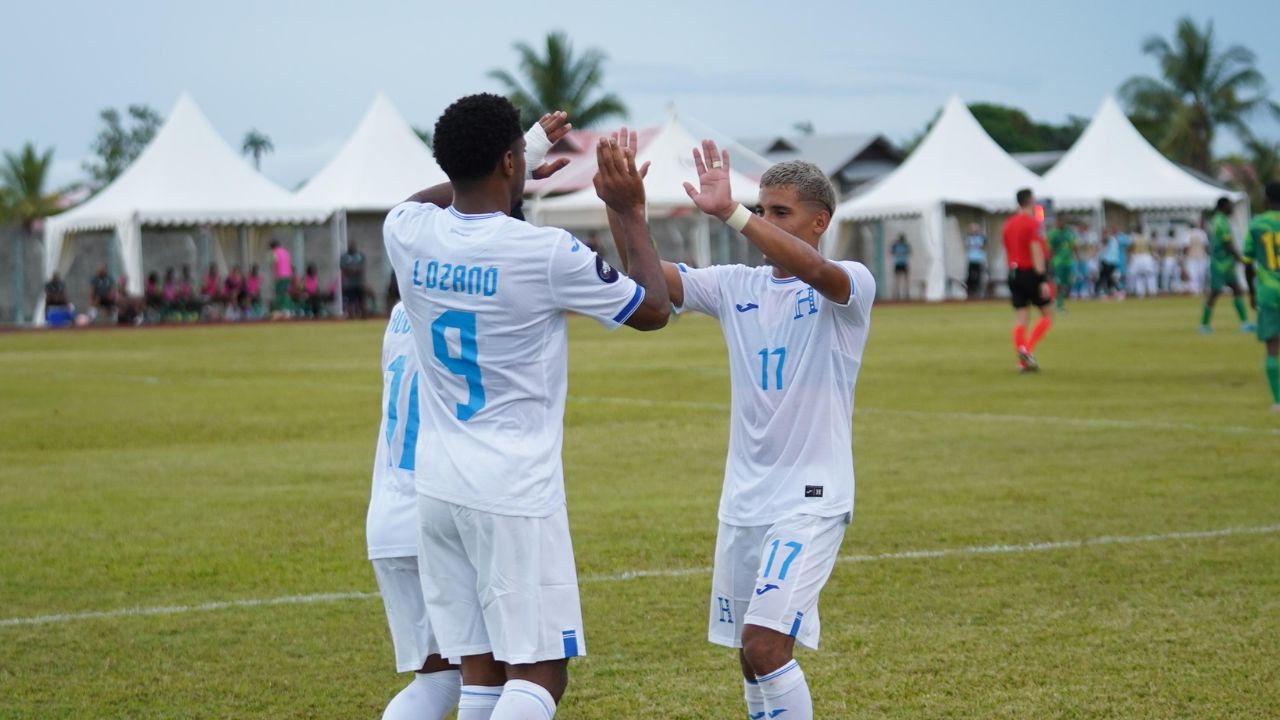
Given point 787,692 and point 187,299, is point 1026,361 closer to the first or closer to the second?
point 787,692

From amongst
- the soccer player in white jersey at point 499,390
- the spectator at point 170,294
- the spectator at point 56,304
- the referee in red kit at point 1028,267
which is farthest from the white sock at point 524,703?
the spectator at point 170,294

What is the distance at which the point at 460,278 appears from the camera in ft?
13.6

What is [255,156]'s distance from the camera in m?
121

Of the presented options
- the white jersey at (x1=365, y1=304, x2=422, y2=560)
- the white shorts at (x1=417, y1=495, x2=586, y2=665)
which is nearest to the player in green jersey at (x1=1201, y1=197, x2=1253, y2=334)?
the white jersey at (x1=365, y1=304, x2=422, y2=560)

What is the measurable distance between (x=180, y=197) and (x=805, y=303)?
1473 inches

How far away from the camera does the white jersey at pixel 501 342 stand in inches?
161

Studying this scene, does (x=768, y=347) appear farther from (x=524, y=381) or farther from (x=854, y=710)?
(x=854, y=710)

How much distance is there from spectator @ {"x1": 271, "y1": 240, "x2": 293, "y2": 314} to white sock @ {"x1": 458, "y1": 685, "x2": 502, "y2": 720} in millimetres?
38951

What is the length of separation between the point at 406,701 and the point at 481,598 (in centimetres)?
56

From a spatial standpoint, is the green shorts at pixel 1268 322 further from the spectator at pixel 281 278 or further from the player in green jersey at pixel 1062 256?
the spectator at pixel 281 278

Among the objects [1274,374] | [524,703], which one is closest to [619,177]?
[524,703]

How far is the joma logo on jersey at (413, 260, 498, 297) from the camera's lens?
13.5ft

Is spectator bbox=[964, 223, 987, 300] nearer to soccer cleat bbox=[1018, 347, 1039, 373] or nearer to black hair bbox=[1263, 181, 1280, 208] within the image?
soccer cleat bbox=[1018, 347, 1039, 373]

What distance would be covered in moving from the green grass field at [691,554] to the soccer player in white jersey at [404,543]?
132 cm
